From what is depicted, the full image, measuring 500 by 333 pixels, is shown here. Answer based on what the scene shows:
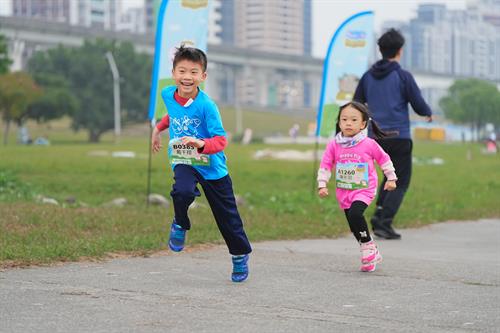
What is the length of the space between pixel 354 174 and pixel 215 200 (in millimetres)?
1380

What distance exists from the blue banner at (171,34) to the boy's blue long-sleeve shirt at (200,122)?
543 centimetres

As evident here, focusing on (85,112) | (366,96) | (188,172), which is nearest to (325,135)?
(366,96)

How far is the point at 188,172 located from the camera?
23.6 ft

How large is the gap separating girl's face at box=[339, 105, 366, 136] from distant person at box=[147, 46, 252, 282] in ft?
4.23

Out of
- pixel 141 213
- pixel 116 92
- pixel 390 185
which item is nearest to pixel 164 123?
pixel 390 185

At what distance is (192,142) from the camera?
6898 millimetres

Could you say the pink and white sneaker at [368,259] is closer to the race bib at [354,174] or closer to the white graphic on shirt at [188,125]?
the race bib at [354,174]

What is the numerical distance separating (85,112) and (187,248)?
80.1 meters

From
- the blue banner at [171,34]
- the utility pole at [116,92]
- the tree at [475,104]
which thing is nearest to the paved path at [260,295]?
the blue banner at [171,34]

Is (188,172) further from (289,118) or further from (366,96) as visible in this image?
(289,118)

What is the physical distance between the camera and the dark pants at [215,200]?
7156 millimetres

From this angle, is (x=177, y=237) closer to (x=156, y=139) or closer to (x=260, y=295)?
(x=156, y=139)

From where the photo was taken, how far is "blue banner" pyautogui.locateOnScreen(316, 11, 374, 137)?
55.7 ft

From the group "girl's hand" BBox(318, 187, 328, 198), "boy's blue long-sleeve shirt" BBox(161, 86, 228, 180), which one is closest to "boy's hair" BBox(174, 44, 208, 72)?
"boy's blue long-sleeve shirt" BBox(161, 86, 228, 180)
